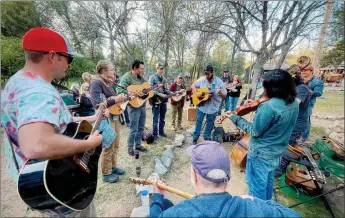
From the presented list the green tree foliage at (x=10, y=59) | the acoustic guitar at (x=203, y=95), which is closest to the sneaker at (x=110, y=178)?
the acoustic guitar at (x=203, y=95)

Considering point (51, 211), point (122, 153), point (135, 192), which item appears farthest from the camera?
point (122, 153)

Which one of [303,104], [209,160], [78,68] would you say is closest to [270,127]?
[209,160]

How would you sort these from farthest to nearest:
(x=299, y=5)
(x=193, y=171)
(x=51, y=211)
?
(x=299, y=5), (x=51, y=211), (x=193, y=171)

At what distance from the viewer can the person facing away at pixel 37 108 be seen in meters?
1.07

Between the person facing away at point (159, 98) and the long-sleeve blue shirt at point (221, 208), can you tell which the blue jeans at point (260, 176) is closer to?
the long-sleeve blue shirt at point (221, 208)

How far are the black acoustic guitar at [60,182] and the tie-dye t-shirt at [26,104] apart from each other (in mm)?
157

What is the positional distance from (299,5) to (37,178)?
7.30m

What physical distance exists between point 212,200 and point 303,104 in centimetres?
366

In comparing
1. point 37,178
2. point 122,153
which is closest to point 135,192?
point 122,153

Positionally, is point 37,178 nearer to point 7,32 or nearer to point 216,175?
point 216,175

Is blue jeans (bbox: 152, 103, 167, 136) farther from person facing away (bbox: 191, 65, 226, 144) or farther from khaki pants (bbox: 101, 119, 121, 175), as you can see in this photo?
khaki pants (bbox: 101, 119, 121, 175)

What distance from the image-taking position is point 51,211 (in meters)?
1.43

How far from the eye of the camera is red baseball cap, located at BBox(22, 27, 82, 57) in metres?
1.26

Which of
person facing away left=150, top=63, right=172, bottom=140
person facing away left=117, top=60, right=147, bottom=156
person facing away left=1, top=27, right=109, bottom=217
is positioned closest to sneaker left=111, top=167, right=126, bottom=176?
person facing away left=117, top=60, right=147, bottom=156
